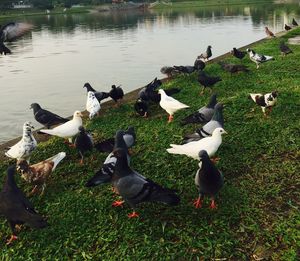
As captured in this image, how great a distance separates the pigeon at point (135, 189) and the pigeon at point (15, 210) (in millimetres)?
1209

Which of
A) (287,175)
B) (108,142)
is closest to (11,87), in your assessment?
(108,142)

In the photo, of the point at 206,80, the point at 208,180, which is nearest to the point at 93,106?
the point at 206,80

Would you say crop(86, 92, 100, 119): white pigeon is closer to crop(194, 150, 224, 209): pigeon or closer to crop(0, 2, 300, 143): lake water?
crop(0, 2, 300, 143): lake water

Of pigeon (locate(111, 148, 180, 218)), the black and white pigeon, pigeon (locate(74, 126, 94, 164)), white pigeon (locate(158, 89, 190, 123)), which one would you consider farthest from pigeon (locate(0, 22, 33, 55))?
pigeon (locate(111, 148, 180, 218))

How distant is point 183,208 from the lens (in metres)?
5.71

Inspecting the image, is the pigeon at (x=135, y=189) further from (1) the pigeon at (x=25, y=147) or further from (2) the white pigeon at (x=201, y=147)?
(1) the pigeon at (x=25, y=147)

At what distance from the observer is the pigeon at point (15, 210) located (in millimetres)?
5164

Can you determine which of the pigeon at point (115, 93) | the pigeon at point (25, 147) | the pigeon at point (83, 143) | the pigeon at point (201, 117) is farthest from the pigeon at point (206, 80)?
the pigeon at point (25, 147)

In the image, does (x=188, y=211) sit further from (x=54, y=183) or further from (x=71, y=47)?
(x=71, y=47)

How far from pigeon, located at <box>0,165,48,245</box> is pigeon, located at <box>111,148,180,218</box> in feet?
3.97

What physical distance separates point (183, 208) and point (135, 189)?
82 centimetres

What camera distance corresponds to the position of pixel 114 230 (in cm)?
538

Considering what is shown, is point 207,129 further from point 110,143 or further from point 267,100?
point 267,100

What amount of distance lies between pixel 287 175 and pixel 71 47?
2857cm
